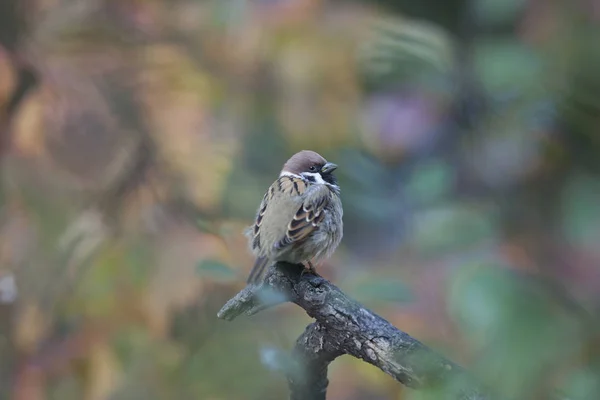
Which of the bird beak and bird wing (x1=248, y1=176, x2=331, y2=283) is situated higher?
the bird beak

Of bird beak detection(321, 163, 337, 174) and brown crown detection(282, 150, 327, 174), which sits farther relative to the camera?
brown crown detection(282, 150, 327, 174)

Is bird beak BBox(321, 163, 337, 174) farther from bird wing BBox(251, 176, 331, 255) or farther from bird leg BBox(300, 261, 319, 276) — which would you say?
bird leg BBox(300, 261, 319, 276)

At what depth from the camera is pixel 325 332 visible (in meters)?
1.24

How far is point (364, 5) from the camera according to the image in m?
1.86

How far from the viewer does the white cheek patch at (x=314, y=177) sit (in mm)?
1472

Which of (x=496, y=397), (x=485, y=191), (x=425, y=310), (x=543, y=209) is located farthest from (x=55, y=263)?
(x=496, y=397)

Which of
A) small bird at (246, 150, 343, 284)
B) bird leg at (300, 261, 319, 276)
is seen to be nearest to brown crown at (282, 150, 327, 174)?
small bird at (246, 150, 343, 284)

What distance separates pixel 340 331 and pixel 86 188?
108cm

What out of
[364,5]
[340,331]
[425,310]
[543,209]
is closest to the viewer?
[543,209]

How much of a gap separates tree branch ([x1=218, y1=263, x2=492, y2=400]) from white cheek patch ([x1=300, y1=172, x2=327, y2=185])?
21 centimetres

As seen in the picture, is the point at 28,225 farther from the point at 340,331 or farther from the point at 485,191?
the point at 485,191

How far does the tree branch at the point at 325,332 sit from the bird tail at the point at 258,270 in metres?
0.02

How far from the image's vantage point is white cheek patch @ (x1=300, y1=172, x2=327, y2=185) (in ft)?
4.83

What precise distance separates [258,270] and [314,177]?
33 cm
